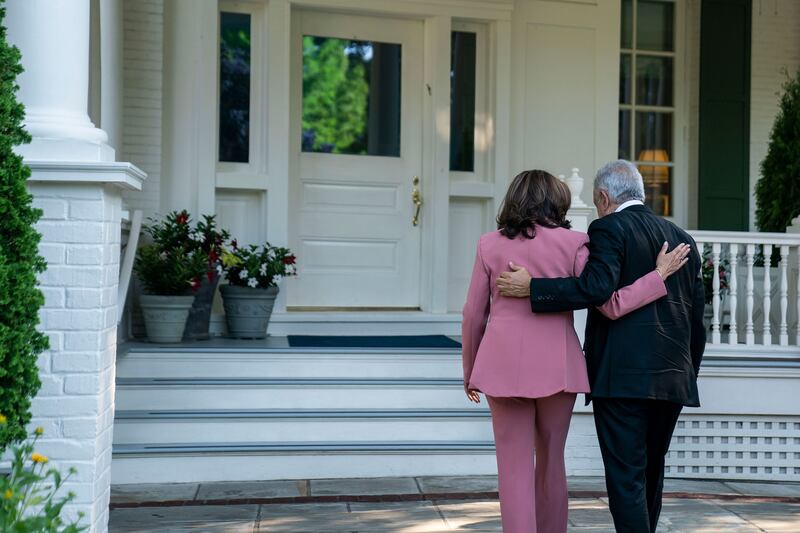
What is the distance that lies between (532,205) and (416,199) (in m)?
3.84

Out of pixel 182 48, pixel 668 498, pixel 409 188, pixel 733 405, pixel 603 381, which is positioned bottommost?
pixel 668 498

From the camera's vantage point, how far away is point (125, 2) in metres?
6.50

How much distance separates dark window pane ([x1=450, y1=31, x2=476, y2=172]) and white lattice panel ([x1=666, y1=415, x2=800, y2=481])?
2708 millimetres

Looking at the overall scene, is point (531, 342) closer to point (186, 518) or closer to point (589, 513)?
point (589, 513)

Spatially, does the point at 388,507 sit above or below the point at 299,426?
below

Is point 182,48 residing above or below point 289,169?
above

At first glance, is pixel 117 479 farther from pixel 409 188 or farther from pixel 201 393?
pixel 409 188

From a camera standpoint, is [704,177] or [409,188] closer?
[409,188]

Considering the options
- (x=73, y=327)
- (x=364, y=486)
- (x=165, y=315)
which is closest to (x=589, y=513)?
(x=364, y=486)

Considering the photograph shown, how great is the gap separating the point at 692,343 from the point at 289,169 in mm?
3914

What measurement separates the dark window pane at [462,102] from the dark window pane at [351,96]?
41 cm

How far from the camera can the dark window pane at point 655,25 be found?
26.3ft

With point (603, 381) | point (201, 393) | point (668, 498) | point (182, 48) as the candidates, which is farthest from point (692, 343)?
point (182, 48)

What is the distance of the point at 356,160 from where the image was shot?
7184 millimetres
